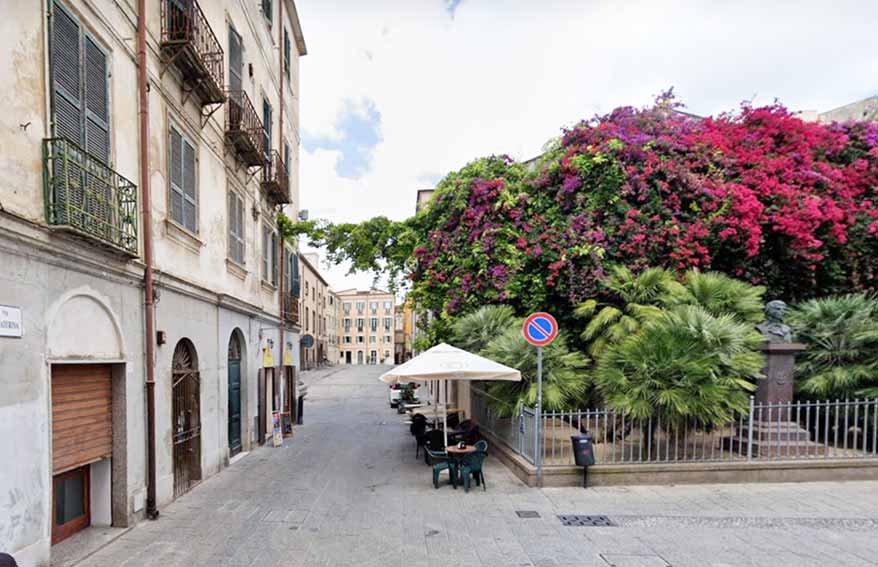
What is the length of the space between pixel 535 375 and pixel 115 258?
25.7ft

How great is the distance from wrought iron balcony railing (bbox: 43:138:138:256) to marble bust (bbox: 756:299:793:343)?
11.4 meters

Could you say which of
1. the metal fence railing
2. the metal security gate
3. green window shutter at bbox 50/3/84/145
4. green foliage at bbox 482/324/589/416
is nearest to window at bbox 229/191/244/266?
the metal security gate

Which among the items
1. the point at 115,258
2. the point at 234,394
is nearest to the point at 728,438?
the point at 234,394

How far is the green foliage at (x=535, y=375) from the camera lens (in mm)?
10078

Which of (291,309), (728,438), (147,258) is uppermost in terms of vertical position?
(291,309)

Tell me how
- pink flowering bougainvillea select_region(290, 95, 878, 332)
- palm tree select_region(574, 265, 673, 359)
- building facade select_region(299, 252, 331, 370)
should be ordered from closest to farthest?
palm tree select_region(574, 265, 673, 359)
pink flowering bougainvillea select_region(290, 95, 878, 332)
building facade select_region(299, 252, 331, 370)

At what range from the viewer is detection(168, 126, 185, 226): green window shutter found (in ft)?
28.2

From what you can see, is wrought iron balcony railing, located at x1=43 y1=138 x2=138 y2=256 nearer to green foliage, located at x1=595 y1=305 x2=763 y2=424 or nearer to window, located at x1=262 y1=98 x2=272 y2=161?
window, located at x1=262 y1=98 x2=272 y2=161

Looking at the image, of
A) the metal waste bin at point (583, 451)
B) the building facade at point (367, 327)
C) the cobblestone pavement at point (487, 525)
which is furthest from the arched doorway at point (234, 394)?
the building facade at point (367, 327)

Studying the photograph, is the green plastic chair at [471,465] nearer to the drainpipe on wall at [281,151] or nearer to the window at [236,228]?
the window at [236,228]

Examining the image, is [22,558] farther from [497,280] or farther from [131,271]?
[497,280]

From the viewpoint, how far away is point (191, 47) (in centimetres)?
834

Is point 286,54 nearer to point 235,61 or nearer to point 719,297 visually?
point 235,61

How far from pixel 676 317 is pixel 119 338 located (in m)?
9.41
